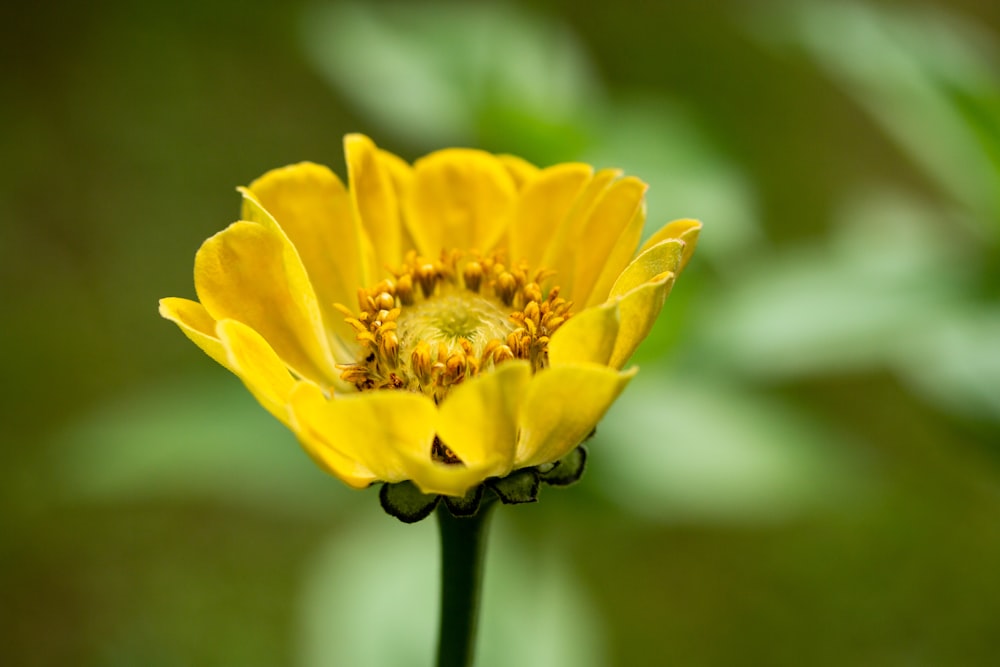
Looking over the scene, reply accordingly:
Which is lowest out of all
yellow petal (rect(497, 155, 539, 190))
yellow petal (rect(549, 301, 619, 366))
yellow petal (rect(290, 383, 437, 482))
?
yellow petal (rect(290, 383, 437, 482))

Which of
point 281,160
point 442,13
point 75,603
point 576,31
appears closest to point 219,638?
point 75,603

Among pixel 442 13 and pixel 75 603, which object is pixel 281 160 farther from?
pixel 75 603

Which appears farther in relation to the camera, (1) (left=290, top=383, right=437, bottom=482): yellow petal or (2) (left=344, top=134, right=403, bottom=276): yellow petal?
(2) (left=344, top=134, right=403, bottom=276): yellow petal

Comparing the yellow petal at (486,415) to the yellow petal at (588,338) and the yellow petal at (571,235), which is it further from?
the yellow petal at (571,235)

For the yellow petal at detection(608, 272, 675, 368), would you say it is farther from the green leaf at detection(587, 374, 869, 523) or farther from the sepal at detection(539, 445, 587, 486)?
the green leaf at detection(587, 374, 869, 523)

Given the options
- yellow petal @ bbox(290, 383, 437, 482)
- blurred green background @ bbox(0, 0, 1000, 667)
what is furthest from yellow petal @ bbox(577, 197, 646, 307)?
blurred green background @ bbox(0, 0, 1000, 667)

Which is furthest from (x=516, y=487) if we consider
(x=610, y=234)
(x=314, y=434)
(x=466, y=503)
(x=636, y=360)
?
(x=636, y=360)

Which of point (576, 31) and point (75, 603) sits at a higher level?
point (576, 31)

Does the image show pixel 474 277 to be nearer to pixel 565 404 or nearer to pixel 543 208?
pixel 543 208
